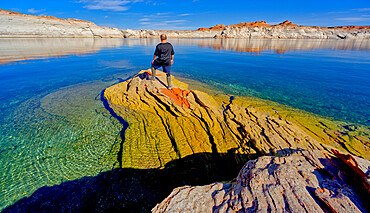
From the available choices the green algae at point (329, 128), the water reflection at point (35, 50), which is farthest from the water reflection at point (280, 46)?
the water reflection at point (35, 50)

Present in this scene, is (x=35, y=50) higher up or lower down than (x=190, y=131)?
higher up

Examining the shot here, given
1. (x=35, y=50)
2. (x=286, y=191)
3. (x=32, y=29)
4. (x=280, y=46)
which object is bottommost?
(x=286, y=191)

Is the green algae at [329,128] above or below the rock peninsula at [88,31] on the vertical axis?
below

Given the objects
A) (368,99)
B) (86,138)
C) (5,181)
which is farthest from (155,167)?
(368,99)

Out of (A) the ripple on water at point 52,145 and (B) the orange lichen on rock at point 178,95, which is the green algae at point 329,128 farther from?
(A) the ripple on water at point 52,145

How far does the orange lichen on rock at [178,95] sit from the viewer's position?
26.4ft

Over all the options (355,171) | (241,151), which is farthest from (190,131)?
(355,171)

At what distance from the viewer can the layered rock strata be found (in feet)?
17.8

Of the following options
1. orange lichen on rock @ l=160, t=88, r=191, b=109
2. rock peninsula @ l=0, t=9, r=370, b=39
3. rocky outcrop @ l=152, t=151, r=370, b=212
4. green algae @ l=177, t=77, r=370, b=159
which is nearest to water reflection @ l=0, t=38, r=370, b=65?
rock peninsula @ l=0, t=9, r=370, b=39

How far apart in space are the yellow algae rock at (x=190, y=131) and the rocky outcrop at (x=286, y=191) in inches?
68.3

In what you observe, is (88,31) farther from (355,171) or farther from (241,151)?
(355,171)

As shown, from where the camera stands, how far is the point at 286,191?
8.84 feet

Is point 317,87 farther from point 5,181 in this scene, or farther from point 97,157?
point 5,181

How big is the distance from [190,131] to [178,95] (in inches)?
112
